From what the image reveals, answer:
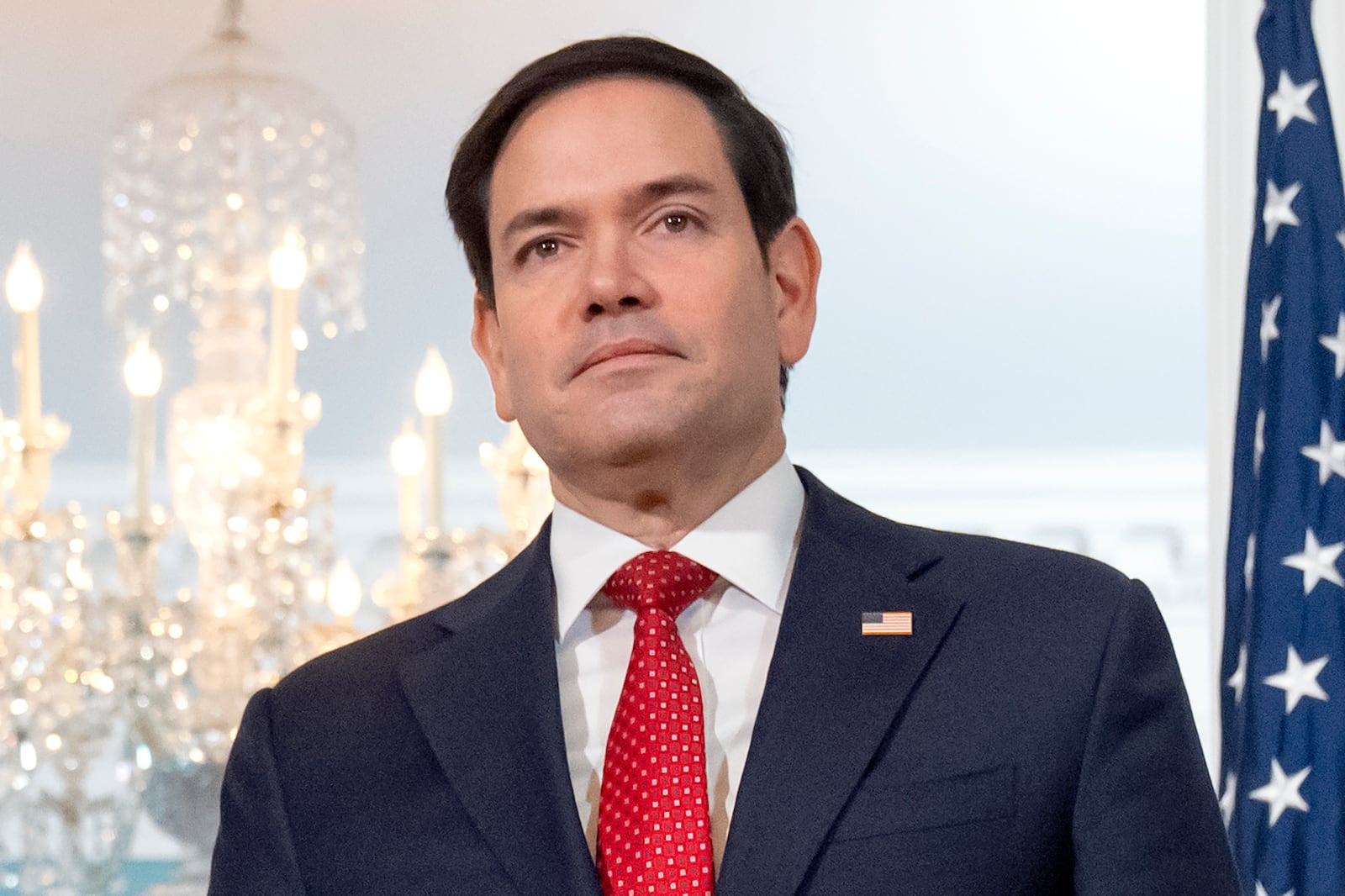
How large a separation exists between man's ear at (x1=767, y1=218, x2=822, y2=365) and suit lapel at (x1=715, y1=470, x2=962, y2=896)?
0.18 m

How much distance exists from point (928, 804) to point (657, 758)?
202mm

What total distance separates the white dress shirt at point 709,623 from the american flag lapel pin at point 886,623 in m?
0.08

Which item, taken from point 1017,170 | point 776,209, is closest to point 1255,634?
point 776,209

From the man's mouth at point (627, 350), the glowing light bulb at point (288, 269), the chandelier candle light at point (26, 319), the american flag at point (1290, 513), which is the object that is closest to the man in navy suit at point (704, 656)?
the man's mouth at point (627, 350)

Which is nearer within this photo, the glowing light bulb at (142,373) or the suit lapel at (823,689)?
the suit lapel at (823,689)

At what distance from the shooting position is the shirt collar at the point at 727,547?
1.32 metres

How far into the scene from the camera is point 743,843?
1.15 metres

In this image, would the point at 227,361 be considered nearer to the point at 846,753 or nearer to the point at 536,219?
the point at 536,219

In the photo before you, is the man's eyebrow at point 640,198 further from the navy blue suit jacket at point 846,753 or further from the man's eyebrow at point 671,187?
the navy blue suit jacket at point 846,753

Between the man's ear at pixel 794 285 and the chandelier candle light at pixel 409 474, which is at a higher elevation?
the man's ear at pixel 794 285

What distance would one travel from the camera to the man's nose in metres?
1.25

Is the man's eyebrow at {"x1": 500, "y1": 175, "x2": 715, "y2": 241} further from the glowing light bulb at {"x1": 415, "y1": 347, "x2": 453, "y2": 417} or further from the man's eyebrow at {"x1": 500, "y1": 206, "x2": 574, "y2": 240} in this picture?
the glowing light bulb at {"x1": 415, "y1": 347, "x2": 453, "y2": 417}

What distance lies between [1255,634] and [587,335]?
5.10ft

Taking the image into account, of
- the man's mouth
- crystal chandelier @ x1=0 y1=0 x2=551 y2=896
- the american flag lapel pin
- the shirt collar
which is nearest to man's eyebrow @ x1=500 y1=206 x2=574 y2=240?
the man's mouth
